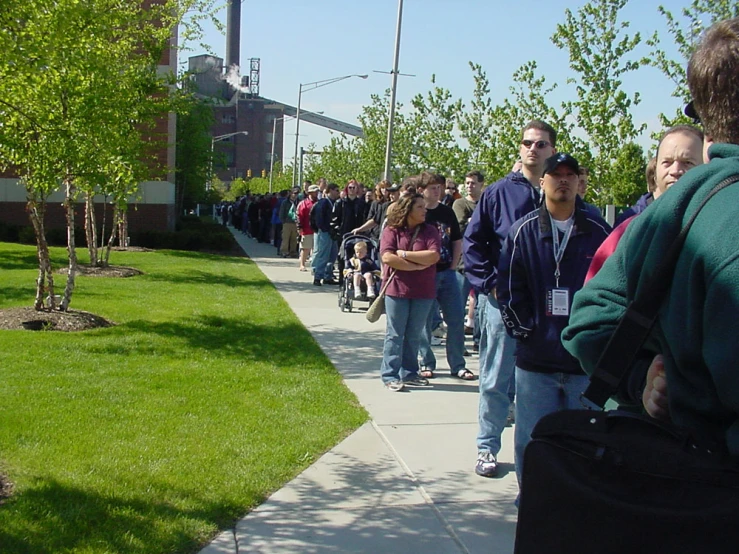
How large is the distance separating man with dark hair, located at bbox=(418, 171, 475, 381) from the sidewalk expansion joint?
194 centimetres

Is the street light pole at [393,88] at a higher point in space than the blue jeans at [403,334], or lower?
higher

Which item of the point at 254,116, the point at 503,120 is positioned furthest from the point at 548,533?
the point at 254,116

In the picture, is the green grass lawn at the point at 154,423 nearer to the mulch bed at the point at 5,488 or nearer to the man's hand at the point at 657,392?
the mulch bed at the point at 5,488

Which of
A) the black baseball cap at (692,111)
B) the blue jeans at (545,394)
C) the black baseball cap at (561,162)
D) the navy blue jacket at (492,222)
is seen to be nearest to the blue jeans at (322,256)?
the navy blue jacket at (492,222)

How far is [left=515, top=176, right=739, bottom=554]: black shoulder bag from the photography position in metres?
1.60

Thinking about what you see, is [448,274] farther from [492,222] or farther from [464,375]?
[492,222]

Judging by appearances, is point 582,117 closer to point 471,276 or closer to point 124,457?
point 471,276

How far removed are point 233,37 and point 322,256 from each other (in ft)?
247

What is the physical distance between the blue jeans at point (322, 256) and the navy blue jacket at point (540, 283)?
460 inches

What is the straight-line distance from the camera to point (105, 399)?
6.73m

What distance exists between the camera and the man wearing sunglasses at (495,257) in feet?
17.5

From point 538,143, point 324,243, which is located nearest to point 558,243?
point 538,143

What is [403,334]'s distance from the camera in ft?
25.6

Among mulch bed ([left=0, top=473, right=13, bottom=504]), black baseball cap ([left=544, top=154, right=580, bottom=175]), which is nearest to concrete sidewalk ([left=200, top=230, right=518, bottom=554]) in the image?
mulch bed ([left=0, top=473, right=13, bottom=504])
